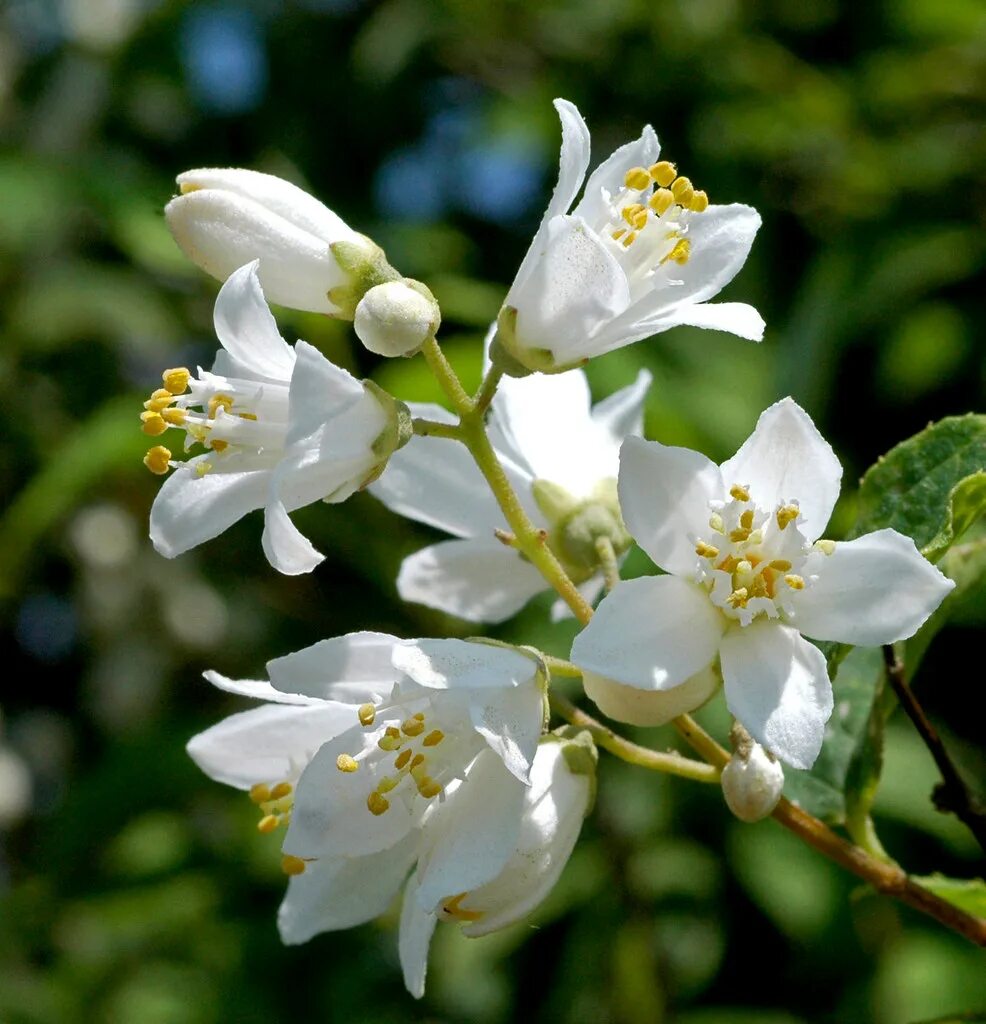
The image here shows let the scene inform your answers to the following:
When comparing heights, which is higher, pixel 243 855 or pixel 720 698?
pixel 720 698

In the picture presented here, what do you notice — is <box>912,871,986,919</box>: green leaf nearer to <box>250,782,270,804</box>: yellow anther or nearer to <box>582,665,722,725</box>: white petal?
<box>582,665,722,725</box>: white petal

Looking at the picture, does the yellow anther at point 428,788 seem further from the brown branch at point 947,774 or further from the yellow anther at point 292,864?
the brown branch at point 947,774

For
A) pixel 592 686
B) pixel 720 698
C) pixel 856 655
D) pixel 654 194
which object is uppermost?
pixel 654 194

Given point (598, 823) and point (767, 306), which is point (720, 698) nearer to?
point (598, 823)

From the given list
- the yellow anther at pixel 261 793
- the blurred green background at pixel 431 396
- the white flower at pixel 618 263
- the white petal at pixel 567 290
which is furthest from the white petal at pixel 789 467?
the blurred green background at pixel 431 396

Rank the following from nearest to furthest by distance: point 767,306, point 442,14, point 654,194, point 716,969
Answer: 1. point 654,194
2. point 716,969
3. point 767,306
4. point 442,14

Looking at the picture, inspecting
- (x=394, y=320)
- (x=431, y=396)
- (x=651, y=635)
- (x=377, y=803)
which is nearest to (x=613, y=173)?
(x=394, y=320)

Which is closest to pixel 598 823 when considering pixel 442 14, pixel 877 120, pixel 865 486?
pixel 865 486
